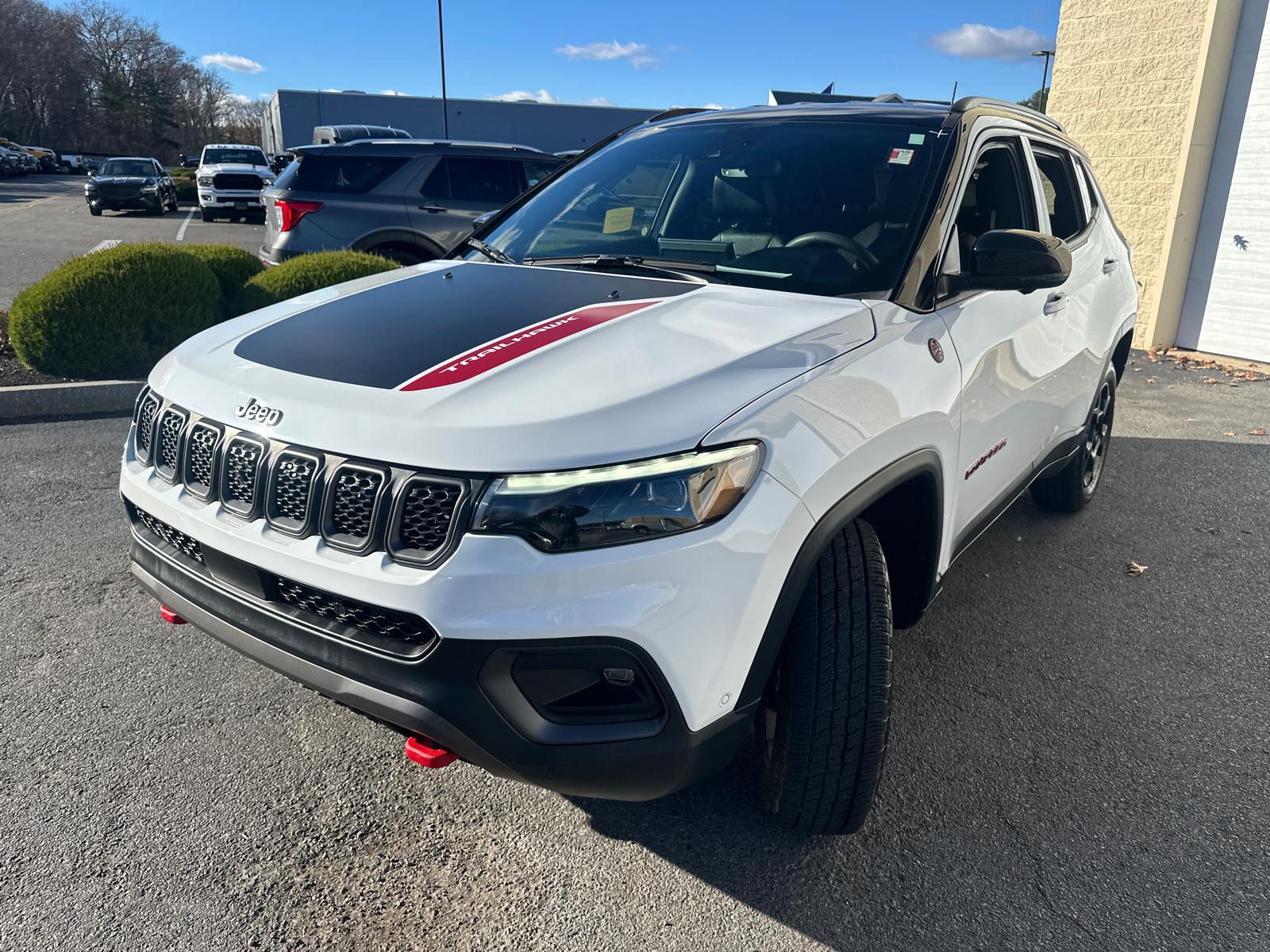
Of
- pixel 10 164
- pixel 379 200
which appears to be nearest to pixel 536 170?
pixel 379 200

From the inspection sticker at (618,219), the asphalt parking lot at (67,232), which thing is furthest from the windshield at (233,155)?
the inspection sticker at (618,219)

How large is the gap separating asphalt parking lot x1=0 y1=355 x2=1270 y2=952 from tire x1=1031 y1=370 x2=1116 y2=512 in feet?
3.02

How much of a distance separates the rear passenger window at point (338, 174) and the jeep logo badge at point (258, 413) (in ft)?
22.1

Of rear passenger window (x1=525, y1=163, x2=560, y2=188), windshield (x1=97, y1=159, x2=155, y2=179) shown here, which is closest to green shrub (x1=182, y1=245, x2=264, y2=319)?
rear passenger window (x1=525, y1=163, x2=560, y2=188)

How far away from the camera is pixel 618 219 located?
3.03m

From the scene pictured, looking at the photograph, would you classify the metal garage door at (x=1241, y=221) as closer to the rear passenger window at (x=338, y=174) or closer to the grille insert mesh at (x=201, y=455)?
the rear passenger window at (x=338, y=174)

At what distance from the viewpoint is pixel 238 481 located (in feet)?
6.50

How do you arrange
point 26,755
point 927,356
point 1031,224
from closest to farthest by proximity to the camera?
point 927,356
point 26,755
point 1031,224

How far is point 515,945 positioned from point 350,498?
103 centimetres

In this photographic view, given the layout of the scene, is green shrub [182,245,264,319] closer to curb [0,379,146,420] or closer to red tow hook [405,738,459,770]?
curb [0,379,146,420]

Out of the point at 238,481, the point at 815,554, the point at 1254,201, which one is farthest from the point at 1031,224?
the point at 1254,201

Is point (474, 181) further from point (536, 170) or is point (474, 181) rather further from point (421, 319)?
point (421, 319)

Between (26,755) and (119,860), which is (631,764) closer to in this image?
(119,860)

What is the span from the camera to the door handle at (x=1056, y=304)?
323 centimetres
